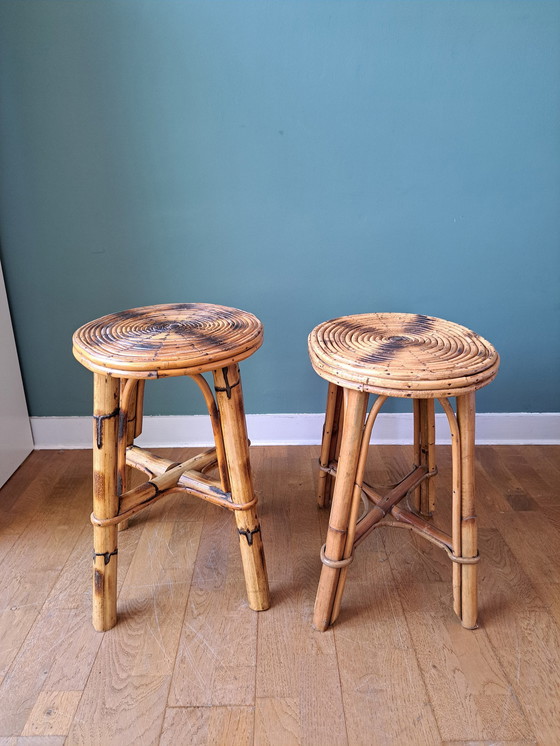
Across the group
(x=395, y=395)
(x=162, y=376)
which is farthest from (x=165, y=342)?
(x=395, y=395)

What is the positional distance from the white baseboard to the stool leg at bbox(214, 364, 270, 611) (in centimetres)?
79

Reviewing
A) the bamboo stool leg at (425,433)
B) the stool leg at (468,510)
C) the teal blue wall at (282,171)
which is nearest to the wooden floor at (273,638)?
the stool leg at (468,510)

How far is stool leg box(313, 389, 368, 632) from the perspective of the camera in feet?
3.97

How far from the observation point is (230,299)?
197 cm

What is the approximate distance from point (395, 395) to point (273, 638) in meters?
0.62

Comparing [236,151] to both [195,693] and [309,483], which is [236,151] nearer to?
[309,483]

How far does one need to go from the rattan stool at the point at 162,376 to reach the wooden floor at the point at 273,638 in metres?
0.11

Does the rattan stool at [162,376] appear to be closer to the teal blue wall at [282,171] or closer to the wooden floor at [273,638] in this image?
the wooden floor at [273,638]

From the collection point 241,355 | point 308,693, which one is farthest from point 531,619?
point 241,355

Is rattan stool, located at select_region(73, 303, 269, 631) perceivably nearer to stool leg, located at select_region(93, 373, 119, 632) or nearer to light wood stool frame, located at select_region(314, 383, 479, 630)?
stool leg, located at select_region(93, 373, 119, 632)

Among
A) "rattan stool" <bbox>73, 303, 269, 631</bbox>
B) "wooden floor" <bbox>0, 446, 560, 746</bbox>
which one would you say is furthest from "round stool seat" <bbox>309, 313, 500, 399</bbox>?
"wooden floor" <bbox>0, 446, 560, 746</bbox>

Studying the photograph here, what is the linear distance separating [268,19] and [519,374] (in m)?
1.38

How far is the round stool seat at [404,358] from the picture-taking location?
1.13m

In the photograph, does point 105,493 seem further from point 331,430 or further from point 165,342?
point 331,430
